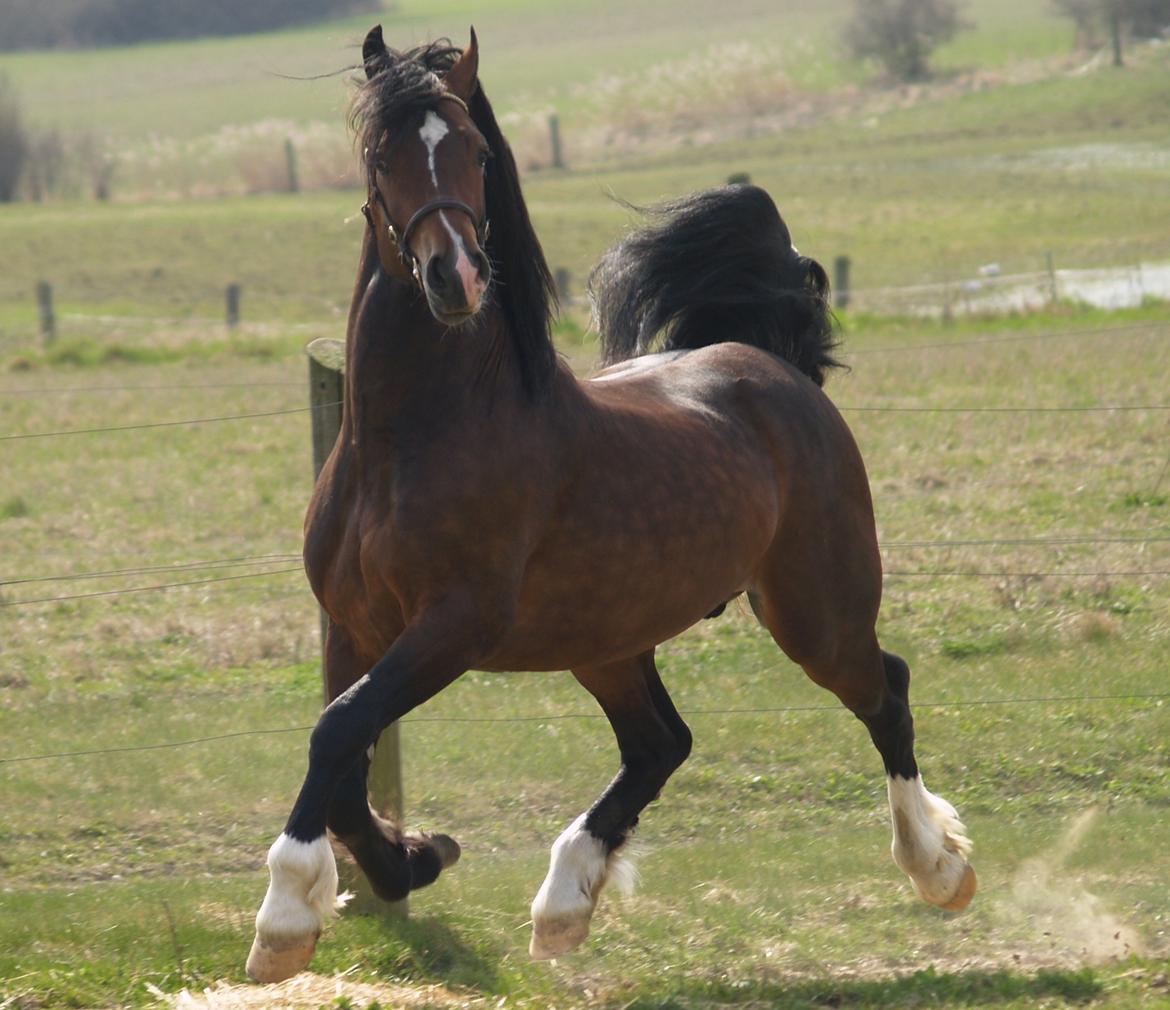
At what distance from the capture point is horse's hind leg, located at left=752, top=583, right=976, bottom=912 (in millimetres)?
5805

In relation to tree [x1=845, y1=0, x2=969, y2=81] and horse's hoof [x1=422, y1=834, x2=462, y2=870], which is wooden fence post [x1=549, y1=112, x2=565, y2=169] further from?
horse's hoof [x1=422, y1=834, x2=462, y2=870]

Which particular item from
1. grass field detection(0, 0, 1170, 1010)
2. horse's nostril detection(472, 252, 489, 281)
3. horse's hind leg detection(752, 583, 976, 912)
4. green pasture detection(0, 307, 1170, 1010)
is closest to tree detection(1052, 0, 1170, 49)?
grass field detection(0, 0, 1170, 1010)

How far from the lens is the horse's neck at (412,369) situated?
4617 mm

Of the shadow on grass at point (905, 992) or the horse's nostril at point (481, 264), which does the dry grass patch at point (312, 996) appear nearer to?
the shadow on grass at point (905, 992)

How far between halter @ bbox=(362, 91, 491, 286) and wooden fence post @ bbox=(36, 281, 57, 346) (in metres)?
21.6

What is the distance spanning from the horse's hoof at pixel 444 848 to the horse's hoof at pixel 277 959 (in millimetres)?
1030

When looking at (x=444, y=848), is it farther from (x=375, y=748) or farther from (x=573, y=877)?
(x=375, y=748)

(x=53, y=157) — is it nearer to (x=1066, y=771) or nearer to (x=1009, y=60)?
(x=1009, y=60)

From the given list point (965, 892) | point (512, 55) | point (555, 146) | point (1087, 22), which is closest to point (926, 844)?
point (965, 892)

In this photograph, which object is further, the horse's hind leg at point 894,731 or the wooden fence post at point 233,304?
the wooden fence post at point 233,304

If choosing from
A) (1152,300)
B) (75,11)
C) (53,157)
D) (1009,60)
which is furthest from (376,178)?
(75,11)

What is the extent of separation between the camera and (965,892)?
19.2ft

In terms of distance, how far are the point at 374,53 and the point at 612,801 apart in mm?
2475

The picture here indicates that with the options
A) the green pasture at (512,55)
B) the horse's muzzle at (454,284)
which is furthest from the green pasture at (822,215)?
the horse's muzzle at (454,284)
